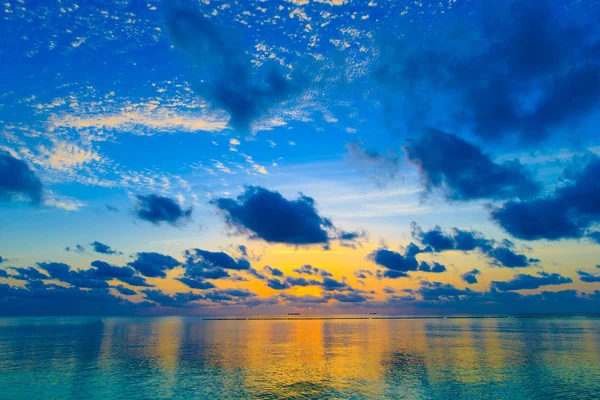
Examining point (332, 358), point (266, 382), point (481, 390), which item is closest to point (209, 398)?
point (266, 382)

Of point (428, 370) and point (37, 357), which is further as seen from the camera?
point (37, 357)

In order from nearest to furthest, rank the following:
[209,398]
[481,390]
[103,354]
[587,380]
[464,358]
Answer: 1. [209,398]
2. [481,390]
3. [587,380]
4. [464,358]
5. [103,354]

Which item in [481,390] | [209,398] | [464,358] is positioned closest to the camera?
[209,398]

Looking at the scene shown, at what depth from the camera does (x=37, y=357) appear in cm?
8994

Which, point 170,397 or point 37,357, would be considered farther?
point 37,357

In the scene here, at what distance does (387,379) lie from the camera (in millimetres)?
64125

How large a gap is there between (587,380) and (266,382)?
5080cm

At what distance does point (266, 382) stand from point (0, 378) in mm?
43946

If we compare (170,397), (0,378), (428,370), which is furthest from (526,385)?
(0,378)

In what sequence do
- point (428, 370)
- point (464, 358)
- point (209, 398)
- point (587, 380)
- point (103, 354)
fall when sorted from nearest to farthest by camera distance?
1. point (209, 398)
2. point (587, 380)
3. point (428, 370)
4. point (464, 358)
5. point (103, 354)

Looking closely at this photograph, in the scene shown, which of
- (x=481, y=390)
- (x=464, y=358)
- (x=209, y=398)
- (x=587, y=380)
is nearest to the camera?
(x=209, y=398)

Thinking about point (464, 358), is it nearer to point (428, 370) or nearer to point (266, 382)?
point (428, 370)

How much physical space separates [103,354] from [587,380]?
101 meters

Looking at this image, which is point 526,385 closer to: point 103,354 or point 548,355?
point 548,355
